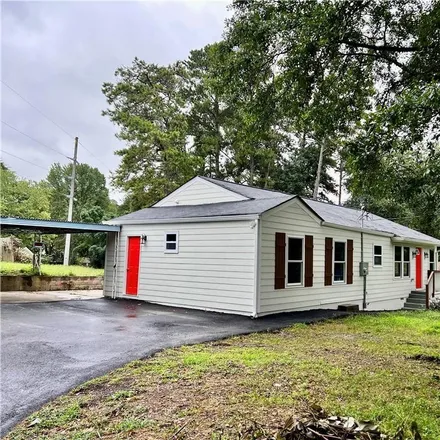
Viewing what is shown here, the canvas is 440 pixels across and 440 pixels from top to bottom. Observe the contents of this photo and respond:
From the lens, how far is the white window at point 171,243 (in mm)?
11023

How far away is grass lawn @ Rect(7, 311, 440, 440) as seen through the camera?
9.82 ft

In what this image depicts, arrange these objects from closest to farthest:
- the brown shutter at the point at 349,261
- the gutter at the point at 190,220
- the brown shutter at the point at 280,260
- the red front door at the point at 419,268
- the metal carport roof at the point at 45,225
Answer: the gutter at the point at 190,220, the brown shutter at the point at 280,260, the metal carport roof at the point at 45,225, the brown shutter at the point at 349,261, the red front door at the point at 419,268

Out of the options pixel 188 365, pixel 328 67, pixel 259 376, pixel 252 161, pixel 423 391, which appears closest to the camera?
pixel 423 391

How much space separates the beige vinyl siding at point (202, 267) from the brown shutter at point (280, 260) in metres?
0.80

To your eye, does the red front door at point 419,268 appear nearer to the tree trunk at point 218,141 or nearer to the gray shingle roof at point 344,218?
the gray shingle roof at point 344,218

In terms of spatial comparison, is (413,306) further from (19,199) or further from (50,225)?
(19,199)

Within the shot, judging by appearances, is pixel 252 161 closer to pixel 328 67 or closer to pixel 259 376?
pixel 328 67

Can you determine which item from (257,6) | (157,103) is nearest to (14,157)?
(157,103)

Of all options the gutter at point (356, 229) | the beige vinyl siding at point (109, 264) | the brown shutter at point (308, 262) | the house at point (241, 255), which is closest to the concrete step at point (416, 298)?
the house at point (241, 255)

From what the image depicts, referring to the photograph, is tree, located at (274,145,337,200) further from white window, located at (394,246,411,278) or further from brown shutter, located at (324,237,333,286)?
brown shutter, located at (324,237,333,286)

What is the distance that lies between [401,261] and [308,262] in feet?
25.4

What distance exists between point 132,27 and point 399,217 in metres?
21.6

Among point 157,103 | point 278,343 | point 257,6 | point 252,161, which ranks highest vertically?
point 157,103

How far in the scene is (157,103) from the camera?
74.4 ft
